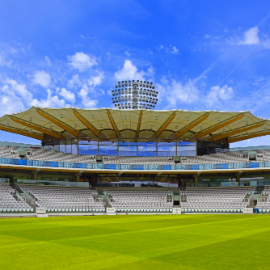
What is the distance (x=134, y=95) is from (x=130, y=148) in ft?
29.6

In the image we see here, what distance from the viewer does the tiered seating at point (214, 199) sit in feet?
118

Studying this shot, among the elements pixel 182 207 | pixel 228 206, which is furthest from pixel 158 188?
pixel 228 206

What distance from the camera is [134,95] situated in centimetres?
4778

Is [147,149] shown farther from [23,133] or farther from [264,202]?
[23,133]

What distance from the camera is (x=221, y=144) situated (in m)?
53.0

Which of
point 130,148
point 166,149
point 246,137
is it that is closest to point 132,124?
point 130,148

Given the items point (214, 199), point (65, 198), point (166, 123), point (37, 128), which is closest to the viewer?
point (65, 198)

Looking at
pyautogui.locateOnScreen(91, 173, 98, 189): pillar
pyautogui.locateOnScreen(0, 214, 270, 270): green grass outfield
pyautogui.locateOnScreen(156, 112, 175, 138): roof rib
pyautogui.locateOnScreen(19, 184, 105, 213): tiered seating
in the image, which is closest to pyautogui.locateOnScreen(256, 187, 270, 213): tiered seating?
pyautogui.locateOnScreen(156, 112, 175, 138): roof rib

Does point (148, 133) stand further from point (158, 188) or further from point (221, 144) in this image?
point (221, 144)

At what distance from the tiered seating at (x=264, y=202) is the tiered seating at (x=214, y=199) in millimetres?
1721

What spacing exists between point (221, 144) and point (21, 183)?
1341 inches

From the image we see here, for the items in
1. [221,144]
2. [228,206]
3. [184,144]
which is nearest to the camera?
[228,206]

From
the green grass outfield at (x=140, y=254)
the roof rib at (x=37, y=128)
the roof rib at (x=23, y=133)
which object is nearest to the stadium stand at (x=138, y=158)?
the roof rib at (x=23, y=133)

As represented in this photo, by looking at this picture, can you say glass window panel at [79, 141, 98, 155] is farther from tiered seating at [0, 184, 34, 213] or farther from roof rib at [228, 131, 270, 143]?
roof rib at [228, 131, 270, 143]
